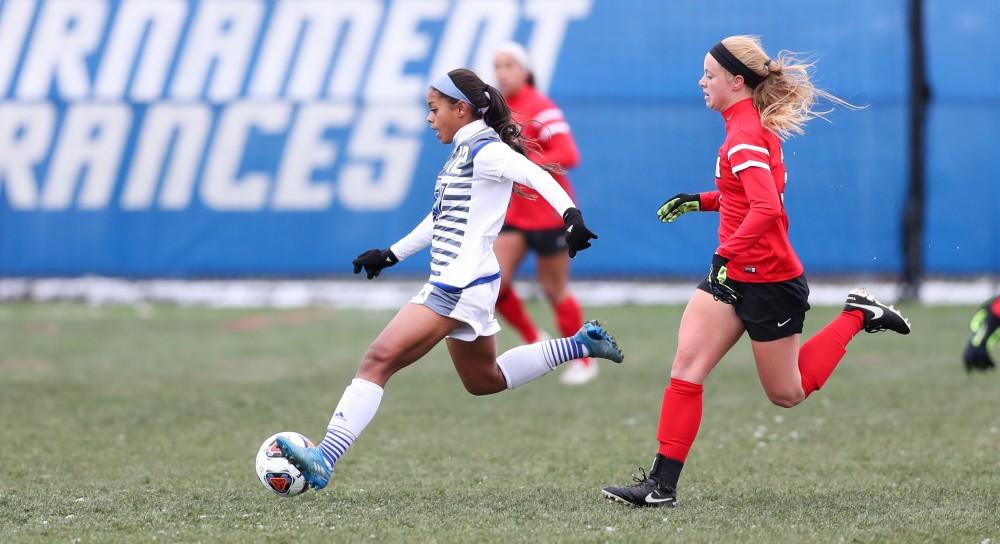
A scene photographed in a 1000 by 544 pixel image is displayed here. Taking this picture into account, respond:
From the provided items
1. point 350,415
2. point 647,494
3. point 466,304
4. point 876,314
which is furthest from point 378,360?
point 876,314

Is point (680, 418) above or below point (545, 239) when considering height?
below

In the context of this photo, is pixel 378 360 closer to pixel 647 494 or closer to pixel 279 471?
pixel 279 471

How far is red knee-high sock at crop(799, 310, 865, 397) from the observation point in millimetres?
6141

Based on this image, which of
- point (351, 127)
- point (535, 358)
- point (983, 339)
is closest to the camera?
point (535, 358)

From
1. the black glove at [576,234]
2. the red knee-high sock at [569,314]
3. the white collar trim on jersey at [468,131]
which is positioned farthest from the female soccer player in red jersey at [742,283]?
the red knee-high sock at [569,314]

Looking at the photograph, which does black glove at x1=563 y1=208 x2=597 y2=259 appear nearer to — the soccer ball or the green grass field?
the green grass field

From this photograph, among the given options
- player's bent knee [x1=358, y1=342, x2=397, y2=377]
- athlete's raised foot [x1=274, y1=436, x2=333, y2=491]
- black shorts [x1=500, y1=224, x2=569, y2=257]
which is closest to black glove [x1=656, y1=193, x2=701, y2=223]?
player's bent knee [x1=358, y1=342, x2=397, y2=377]

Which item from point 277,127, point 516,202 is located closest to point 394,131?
point 277,127

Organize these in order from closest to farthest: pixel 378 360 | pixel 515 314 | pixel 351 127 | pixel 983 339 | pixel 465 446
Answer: pixel 378 360 → pixel 983 339 → pixel 465 446 → pixel 515 314 → pixel 351 127

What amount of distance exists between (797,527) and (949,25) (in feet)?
33.3

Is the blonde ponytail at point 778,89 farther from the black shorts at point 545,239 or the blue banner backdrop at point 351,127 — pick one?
the blue banner backdrop at point 351,127

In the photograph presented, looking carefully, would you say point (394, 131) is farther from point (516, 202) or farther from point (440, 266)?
point (440, 266)

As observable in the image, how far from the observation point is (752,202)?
552 cm

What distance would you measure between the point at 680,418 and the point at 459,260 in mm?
1127
